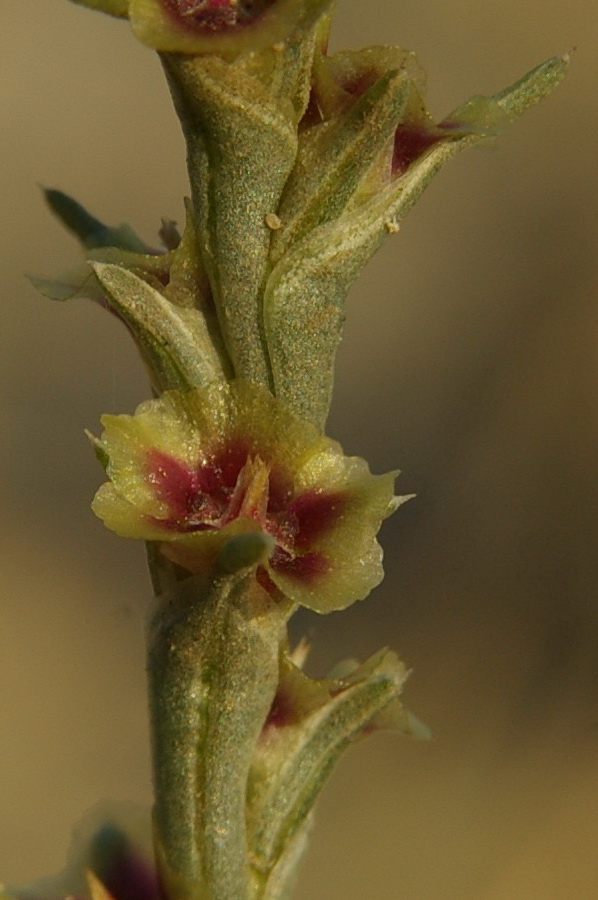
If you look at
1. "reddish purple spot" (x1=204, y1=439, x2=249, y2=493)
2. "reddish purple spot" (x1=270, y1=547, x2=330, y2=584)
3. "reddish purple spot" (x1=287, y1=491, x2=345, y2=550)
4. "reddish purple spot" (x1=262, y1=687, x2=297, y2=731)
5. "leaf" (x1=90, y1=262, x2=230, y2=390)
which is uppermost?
"leaf" (x1=90, y1=262, x2=230, y2=390)

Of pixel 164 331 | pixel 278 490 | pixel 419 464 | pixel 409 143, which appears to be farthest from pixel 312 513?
pixel 419 464

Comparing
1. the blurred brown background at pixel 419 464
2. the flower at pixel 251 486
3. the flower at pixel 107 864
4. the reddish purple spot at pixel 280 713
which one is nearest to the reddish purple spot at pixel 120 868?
the flower at pixel 107 864

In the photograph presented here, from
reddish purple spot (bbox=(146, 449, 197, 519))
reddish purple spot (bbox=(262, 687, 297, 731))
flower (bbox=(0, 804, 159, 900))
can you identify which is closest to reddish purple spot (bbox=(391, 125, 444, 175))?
reddish purple spot (bbox=(146, 449, 197, 519))

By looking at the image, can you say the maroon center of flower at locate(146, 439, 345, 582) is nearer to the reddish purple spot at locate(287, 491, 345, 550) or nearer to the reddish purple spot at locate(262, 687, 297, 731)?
the reddish purple spot at locate(287, 491, 345, 550)

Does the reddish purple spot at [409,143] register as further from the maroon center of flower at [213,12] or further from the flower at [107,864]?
the flower at [107,864]

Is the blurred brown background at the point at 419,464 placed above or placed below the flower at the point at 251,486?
above

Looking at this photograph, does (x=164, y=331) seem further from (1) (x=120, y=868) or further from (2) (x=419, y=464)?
(2) (x=419, y=464)

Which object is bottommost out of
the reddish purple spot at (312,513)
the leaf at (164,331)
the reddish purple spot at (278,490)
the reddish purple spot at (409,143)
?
the reddish purple spot at (312,513)
